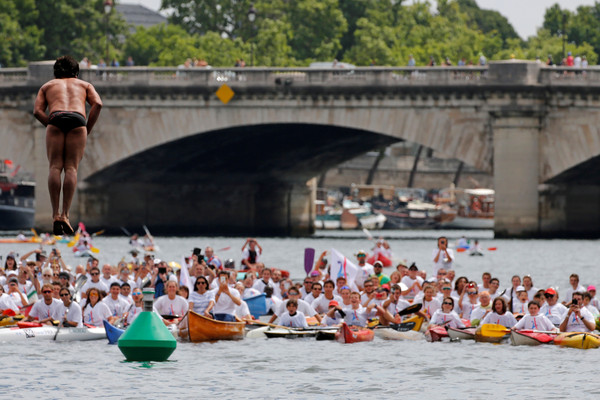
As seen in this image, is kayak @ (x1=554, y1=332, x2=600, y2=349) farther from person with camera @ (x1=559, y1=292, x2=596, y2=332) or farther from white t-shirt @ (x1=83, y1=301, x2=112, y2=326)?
white t-shirt @ (x1=83, y1=301, x2=112, y2=326)

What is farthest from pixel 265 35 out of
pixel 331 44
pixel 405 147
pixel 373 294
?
pixel 373 294

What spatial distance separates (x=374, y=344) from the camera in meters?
37.5

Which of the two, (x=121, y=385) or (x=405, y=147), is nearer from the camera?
(x=121, y=385)

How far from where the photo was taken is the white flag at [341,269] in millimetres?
43812

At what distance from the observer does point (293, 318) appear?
37.8m

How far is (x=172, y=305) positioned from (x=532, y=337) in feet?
29.9

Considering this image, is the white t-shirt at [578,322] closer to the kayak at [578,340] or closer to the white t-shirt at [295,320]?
the kayak at [578,340]

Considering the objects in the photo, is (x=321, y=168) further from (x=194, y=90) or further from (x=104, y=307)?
(x=104, y=307)

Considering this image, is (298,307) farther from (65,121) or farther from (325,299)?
(65,121)

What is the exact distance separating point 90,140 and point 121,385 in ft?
170

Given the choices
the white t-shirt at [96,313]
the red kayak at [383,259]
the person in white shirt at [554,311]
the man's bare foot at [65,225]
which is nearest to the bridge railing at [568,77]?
the red kayak at [383,259]

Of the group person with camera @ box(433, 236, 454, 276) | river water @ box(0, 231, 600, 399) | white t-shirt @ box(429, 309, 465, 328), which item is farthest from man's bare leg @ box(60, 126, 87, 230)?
person with camera @ box(433, 236, 454, 276)

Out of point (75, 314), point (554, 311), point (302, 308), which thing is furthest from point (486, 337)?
point (75, 314)

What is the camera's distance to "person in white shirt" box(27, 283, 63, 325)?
36850 millimetres
